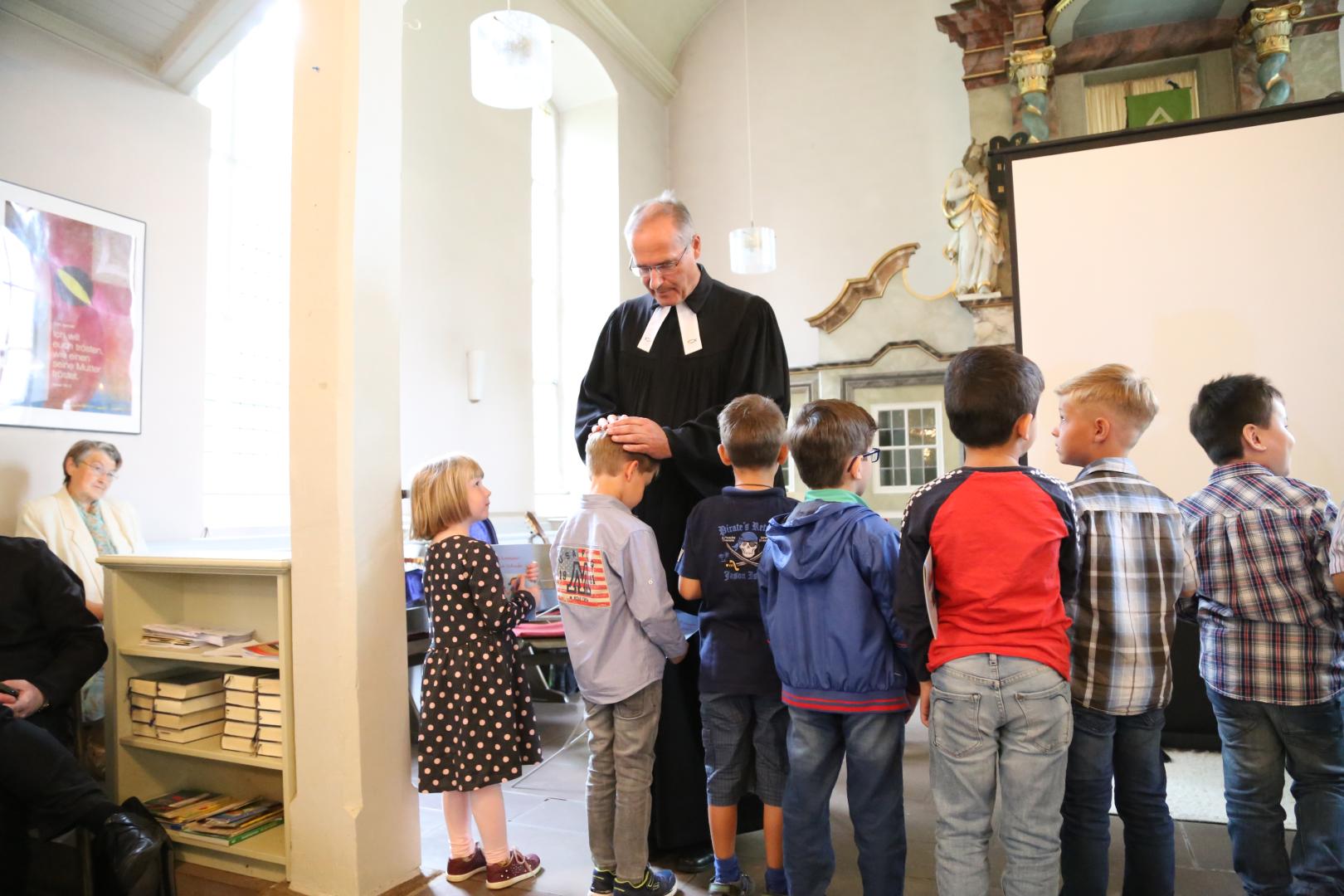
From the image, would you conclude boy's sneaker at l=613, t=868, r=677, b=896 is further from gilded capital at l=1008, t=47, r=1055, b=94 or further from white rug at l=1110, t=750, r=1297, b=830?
gilded capital at l=1008, t=47, r=1055, b=94

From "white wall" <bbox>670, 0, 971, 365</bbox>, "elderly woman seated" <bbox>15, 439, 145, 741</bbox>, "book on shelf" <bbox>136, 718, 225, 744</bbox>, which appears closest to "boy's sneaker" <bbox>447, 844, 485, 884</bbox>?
"book on shelf" <bbox>136, 718, 225, 744</bbox>

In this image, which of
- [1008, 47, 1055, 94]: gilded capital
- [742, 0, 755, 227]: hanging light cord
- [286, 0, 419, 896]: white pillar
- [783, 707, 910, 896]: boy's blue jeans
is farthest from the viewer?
[742, 0, 755, 227]: hanging light cord

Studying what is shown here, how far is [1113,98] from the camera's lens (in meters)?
7.81

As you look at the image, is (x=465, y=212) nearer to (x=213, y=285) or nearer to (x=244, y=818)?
(x=213, y=285)

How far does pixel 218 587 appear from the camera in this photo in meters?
2.90

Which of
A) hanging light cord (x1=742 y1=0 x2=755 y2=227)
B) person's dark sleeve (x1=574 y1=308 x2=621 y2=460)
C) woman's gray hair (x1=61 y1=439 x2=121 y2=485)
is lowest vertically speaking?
woman's gray hair (x1=61 y1=439 x2=121 y2=485)

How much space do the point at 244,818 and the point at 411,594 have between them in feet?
6.70

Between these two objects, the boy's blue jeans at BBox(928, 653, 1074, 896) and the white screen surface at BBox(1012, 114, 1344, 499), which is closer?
the boy's blue jeans at BBox(928, 653, 1074, 896)

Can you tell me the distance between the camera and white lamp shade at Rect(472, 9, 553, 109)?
4078 millimetres

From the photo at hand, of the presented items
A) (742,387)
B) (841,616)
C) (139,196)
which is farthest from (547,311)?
(841,616)

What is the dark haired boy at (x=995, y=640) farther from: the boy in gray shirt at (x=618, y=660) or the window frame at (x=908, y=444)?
the window frame at (x=908, y=444)

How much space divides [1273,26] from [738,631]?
24.0 feet

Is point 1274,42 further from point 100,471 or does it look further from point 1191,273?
point 100,471

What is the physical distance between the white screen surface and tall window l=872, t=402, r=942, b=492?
3.59 meters
